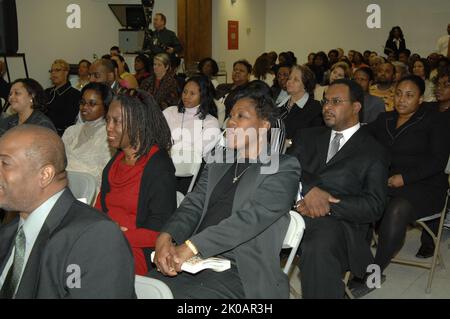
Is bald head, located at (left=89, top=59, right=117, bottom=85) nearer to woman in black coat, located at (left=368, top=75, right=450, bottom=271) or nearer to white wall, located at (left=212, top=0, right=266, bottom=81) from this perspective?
woman in black coat, located at (left=368, top=75, right=450, bottom=271)

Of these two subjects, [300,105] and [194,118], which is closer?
[194,118]

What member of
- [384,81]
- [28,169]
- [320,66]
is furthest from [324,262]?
[320,66]

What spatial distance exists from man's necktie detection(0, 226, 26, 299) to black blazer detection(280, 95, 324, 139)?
3.38 metres

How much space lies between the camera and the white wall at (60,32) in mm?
9430

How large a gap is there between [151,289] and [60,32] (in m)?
9.04

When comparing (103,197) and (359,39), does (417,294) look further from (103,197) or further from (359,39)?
(359,39)

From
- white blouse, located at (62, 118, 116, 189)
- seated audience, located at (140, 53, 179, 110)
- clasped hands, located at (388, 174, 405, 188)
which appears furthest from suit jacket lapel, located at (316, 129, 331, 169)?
seated audience, located at (140, 53, 179, 110)

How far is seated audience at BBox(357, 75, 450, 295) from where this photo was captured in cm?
351

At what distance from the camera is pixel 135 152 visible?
2.76 metres

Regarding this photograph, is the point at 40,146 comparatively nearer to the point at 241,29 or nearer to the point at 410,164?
the point at 410,164

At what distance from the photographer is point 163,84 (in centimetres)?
619

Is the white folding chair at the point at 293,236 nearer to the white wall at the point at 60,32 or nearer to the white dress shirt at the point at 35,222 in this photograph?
the white dress shirt at the point at 35,222
